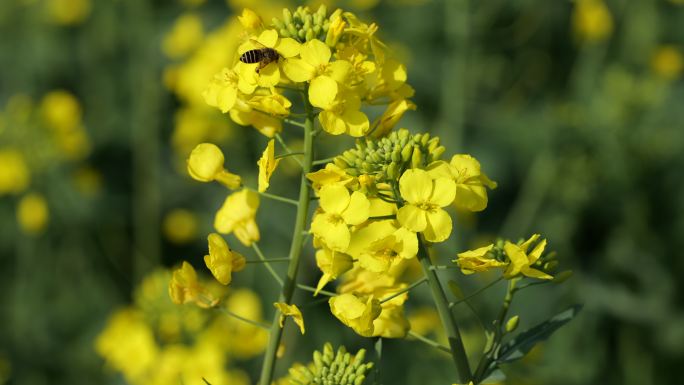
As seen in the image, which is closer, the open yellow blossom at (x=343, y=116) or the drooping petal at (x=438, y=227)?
the drooping petal at (x=438, y=227)

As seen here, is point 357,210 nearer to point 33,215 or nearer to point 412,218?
point 412,218

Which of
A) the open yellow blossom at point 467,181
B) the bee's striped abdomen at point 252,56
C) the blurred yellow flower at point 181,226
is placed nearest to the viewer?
the open yellow blossom at point 467,181

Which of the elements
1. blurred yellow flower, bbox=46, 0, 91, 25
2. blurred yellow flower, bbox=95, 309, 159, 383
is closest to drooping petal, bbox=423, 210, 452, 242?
blurred yellow flower, bbox=95, 309, 159, 383

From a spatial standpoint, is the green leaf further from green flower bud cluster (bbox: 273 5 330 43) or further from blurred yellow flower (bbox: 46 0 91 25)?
blurred yellow flower (bbox: 46 0 91 25)

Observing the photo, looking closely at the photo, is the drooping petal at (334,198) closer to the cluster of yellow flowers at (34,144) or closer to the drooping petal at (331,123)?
the drooping petal at (331,123)

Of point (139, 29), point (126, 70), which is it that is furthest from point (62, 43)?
point (139, 29)

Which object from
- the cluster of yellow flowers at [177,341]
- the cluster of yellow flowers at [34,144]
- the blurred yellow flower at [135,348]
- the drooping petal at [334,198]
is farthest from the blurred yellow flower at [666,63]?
the drooping petal at [334,198]

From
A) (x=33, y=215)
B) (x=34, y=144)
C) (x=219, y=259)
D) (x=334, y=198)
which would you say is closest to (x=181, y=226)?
(x=33, y=215)
